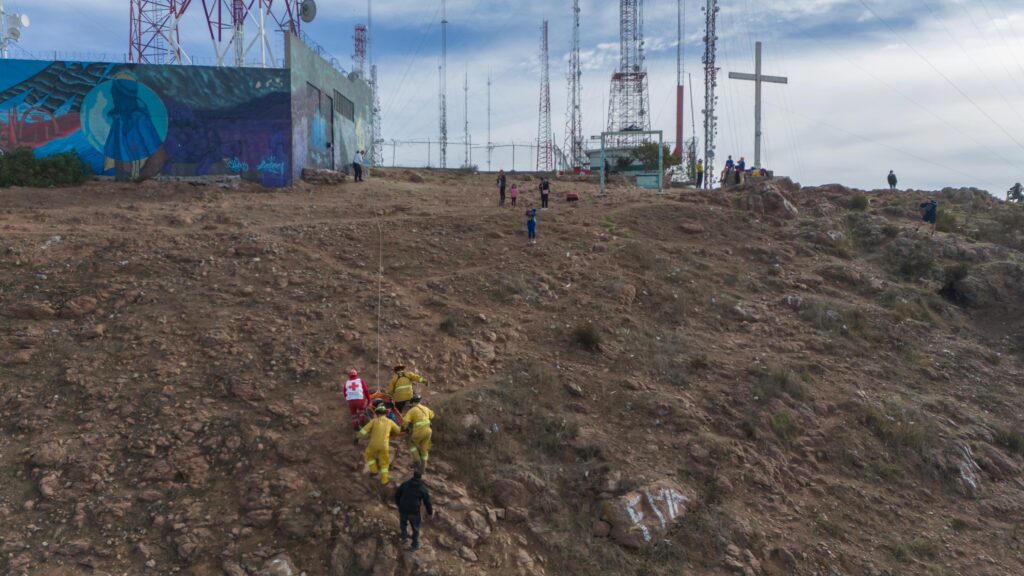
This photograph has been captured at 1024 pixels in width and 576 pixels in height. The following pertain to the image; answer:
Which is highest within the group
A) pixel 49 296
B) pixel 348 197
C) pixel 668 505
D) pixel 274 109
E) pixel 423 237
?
pixel 274 109

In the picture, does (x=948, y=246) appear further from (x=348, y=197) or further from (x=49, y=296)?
(x=49, y=296)

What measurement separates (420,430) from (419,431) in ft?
0.06

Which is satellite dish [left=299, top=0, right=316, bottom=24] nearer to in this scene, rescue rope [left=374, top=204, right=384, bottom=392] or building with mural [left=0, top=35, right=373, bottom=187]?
building with mural [left=0, top=35, right=373, bottom=187]

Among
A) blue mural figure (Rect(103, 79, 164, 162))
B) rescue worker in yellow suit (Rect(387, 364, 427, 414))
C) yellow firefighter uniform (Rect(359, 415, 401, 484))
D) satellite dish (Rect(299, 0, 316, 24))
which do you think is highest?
satellite dish (Rect(299, 0, 316, 24))

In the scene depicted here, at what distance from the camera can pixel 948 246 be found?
19594 millimetres

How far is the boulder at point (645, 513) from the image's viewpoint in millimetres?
8961

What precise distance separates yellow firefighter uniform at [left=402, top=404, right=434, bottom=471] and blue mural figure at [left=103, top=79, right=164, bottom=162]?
63.7 ft

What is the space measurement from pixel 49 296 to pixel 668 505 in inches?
471

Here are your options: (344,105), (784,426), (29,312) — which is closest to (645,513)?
(784,426)

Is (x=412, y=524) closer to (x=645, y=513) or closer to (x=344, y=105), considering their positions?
(x=645, y=513)

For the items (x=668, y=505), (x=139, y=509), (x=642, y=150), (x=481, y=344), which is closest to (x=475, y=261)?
(x=481, y=344)

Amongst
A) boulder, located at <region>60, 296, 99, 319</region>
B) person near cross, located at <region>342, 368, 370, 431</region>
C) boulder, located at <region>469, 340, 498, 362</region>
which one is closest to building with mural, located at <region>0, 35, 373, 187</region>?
boulder, located at <region>60, 296, 99, 319</region>

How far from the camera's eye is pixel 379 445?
27.6 ft

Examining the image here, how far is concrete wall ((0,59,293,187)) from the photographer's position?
22.5 metres
